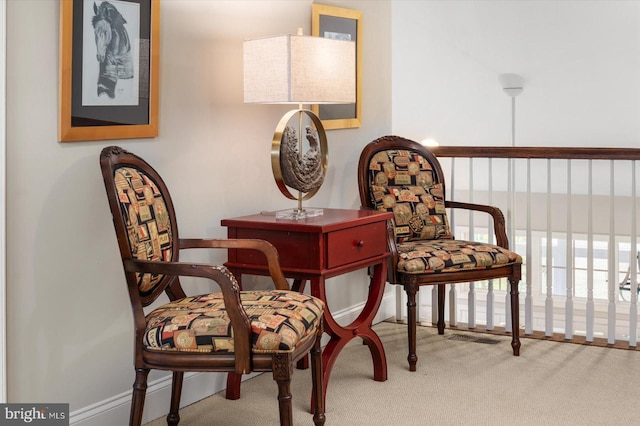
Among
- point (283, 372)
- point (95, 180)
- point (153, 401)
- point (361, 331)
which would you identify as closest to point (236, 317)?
point (283, 372)

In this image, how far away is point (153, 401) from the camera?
9.93 ft

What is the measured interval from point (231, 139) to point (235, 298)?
119cm

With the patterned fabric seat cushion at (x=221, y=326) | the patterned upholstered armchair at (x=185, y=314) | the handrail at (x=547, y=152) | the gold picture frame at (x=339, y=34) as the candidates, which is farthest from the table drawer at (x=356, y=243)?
the handrail at (x=547, y=152)

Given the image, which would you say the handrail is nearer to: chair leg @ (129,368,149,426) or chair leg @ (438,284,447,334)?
chair leg @ (438,284,447,334)

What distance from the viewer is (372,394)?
331cm

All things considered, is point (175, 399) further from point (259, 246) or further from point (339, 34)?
point (339, 34)

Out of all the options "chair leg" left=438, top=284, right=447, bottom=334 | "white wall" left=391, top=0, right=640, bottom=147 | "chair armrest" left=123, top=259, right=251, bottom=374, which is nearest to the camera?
"chair armrest" left=123, top=259, right=251, bottom=374

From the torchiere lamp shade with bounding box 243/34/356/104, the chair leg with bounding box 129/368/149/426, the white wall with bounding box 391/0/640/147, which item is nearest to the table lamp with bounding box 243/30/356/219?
the torchiere lamp shade with bounding box 243/34/356/104

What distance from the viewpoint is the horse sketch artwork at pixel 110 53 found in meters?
2.64

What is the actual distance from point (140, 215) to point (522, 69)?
6.54 m

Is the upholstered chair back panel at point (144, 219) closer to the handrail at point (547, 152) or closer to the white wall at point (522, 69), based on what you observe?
the handrail at point (547, 152)

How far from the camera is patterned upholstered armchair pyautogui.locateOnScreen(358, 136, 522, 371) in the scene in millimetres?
3633

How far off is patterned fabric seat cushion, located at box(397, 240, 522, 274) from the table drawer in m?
0.25

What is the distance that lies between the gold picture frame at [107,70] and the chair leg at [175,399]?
876mm
